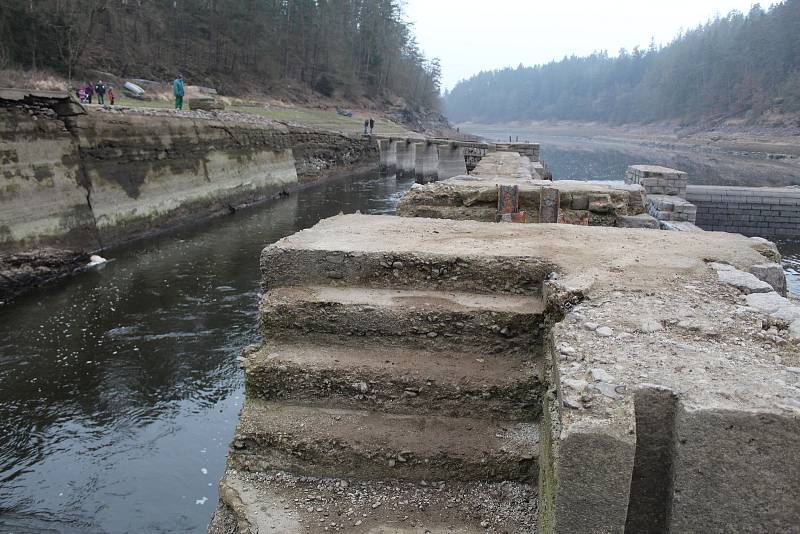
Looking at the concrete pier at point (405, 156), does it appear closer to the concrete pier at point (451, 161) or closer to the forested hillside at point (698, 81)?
the concrete pier at point (451, 161)

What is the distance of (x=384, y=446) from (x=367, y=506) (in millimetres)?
352

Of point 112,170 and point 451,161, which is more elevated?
point 112,170

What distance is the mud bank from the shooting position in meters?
13.6

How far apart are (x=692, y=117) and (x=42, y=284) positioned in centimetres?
9505

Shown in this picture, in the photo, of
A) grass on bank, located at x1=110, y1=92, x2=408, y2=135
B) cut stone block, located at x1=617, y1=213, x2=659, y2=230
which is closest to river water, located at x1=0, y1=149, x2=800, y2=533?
cut stone block, located at x1=617, y1=213, x2=659, y2=230

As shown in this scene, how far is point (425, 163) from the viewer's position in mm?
34688

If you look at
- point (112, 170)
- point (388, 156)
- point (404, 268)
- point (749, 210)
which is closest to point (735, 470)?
point (404, 268)

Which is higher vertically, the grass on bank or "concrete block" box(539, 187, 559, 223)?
the grass on bank

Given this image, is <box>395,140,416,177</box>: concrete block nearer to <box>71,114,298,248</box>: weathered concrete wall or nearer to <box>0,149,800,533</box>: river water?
<box>71,114,298,248</box>: weathered concrete wall

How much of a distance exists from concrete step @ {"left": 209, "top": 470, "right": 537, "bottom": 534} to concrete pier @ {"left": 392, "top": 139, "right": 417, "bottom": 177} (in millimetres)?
33304

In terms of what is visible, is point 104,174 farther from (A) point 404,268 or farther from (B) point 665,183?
(B) point 665,183

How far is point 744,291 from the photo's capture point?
4242 mm

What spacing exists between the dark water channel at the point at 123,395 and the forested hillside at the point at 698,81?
249 ft

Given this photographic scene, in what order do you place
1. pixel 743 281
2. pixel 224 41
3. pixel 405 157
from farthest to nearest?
pixel 224 41 → pixel 405 157 → pixel 743 281
